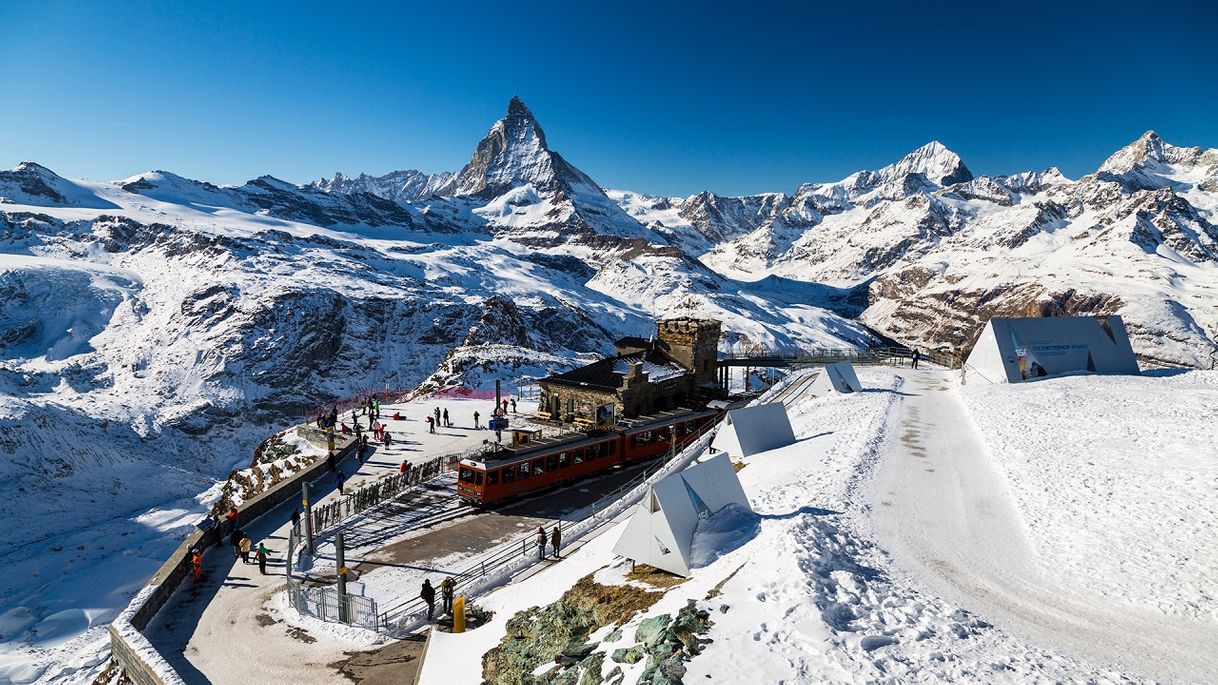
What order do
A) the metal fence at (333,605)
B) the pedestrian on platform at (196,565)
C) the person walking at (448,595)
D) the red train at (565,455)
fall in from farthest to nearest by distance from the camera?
the red train at (565,455) → the pedestrian on platform at (196,565) → the person walking at (448,595) → the metal fence at (333,605)

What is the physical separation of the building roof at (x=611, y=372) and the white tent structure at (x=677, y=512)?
22.5 m

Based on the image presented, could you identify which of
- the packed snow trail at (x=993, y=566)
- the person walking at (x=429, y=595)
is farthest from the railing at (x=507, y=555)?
the packed snow trail at (x=993, y=566)

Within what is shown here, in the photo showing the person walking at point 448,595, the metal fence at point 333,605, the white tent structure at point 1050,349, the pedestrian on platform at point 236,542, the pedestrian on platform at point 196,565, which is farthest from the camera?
the white tent structure at point 1050,349

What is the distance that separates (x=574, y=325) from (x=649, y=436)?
97.3 metres

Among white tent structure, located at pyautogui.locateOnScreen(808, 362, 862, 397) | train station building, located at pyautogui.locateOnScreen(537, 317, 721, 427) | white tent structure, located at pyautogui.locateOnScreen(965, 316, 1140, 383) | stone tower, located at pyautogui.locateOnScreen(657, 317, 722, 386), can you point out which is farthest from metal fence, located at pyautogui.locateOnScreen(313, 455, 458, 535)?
white tent structure, located at pyautogui.locateOnScreen(965, 316, 1140, 383)

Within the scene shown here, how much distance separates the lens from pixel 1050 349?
38781 mm

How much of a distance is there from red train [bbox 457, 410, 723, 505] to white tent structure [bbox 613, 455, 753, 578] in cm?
1291

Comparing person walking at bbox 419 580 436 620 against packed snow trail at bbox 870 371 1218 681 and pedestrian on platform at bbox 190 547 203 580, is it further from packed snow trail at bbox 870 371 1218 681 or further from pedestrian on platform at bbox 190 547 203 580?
packed snow trail at bbox 870 371 1218 681

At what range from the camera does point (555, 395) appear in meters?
42.8

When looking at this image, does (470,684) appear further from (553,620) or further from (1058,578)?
(1058,578)

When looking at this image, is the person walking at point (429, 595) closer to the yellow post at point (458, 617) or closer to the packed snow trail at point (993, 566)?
the yellow post at point (458, 617)

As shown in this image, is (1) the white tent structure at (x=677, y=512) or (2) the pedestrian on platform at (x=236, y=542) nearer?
(1) the white tent structure at (x=677, y=512)

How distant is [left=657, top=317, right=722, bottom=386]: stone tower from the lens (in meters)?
47.1

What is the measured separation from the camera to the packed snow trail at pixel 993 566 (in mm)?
10734
